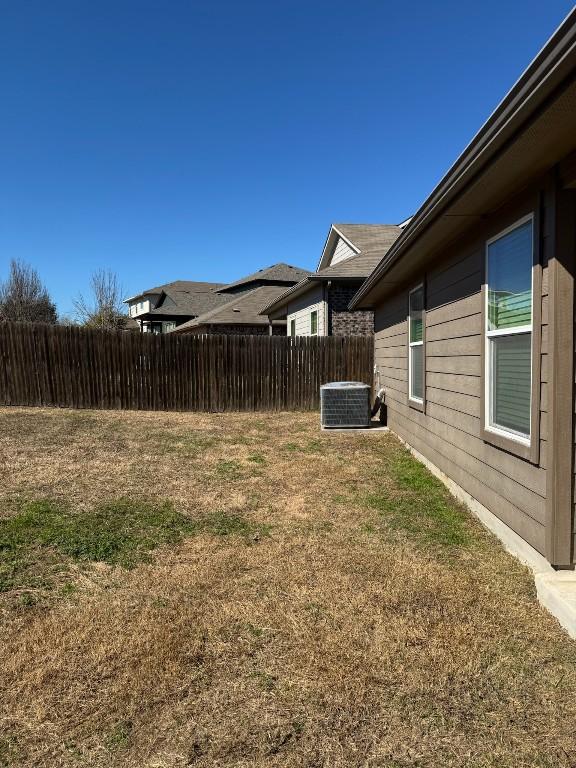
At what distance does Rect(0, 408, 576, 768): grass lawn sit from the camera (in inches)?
74.5

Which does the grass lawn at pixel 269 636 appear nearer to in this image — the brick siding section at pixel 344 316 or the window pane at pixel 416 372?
the window pane at pixel 416 372

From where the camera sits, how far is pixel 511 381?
3805 mm

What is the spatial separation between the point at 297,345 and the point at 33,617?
10055 mm

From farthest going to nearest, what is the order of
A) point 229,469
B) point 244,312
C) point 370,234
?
point 244,312
point 370,234
point 229,469

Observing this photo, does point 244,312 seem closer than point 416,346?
No

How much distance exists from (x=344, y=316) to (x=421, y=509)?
10075 mm

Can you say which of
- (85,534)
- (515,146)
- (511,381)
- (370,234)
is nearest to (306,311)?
(370,234)

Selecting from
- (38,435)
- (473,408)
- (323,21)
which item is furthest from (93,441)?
(323,21)

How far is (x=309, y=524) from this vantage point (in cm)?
442

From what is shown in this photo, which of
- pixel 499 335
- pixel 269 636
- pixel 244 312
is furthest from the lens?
pixel 244 312

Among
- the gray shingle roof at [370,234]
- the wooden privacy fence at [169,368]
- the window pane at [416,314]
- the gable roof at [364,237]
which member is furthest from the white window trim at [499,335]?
the gray shingle roof at [370,234]

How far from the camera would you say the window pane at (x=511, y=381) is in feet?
11.5

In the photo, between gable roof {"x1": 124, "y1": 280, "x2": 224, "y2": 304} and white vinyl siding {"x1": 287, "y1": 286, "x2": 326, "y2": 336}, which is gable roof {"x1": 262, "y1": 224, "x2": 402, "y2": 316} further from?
gable roof {"x1": 124, "y1": 280, "x2": 224, "y2": 304}

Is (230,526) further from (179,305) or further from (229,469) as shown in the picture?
(179,305)
